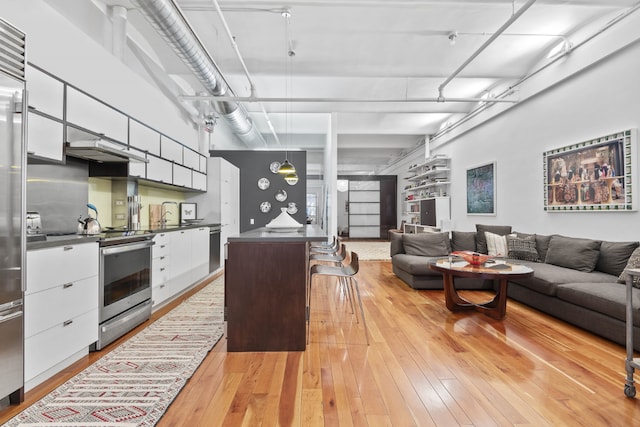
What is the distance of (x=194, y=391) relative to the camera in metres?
2.03

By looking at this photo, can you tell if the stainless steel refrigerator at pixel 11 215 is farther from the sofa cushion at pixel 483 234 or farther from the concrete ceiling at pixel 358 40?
the sofa cushion at pixel 483 234

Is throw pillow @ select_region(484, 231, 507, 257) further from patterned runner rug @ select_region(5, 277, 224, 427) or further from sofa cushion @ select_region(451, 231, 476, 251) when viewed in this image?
patterned runner rug @ select_region(5, 277, 224, 427)

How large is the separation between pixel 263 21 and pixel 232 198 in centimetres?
385

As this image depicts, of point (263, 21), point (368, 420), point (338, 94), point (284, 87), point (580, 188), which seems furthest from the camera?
point (338, 94)

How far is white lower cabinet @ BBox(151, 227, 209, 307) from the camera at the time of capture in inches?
143

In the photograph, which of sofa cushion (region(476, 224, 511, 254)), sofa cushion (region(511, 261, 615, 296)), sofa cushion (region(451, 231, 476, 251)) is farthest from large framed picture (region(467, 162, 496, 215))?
sofa cushion (region(511, 261, 615, 296))

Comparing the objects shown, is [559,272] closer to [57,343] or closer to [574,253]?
[574,253]

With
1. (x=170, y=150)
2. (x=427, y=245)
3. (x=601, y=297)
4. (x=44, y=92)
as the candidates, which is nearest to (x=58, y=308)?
(x=44, y=92)

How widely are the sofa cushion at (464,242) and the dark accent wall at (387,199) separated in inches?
316

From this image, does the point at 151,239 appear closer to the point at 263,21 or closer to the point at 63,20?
the point at 63,20

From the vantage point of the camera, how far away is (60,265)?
2.17 meters

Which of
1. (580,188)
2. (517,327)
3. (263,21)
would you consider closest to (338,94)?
(263,21)

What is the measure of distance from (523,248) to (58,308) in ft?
17.6

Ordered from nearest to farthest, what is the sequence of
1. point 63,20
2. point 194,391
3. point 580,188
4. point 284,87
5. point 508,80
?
point 194,391 → point 63,20 → point 580,188 → point 508,80 → point 284,87
